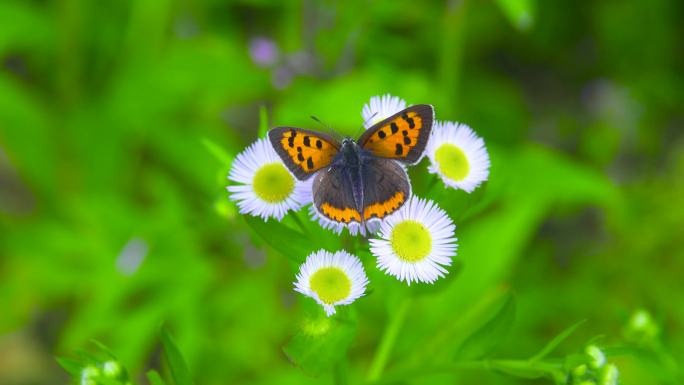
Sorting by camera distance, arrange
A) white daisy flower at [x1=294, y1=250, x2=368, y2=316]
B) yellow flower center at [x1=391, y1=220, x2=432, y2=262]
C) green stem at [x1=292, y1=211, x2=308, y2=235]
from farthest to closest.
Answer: green stem at [x1=292, y1=211, x2=308, y2=235] → yellow flower center at [x1=391, y1=220, x2=432, y2=262] → white daisy flower at [x1=294, y1=250, x2=368, y2=316]

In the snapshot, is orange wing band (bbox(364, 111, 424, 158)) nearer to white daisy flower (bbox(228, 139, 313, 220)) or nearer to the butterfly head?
the butterfly head

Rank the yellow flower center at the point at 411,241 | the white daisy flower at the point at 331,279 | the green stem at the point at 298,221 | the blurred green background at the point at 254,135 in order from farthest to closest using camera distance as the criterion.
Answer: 1. the blurred green background at the point at 254,135
2. the green stem at the point at 298,221
3. the yellow flower center at the point at 411,241
4. the white daisy flower at the point at 331,279

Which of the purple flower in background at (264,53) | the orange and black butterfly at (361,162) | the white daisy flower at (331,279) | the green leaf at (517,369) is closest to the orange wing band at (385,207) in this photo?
the orange and black butterfly at (361,162)

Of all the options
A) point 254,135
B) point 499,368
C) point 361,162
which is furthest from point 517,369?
point 254,135

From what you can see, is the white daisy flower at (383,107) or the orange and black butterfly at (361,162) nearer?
the orange and black butterfly at (361,162)

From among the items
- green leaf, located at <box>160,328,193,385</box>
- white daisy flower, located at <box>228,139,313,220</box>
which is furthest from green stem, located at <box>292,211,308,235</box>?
green leaf, located at <box>160,328,193,385</box>

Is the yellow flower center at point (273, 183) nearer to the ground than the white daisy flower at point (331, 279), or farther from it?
farther from it

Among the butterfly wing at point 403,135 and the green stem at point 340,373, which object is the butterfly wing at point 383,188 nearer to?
the butterfly wing at point 403,135
